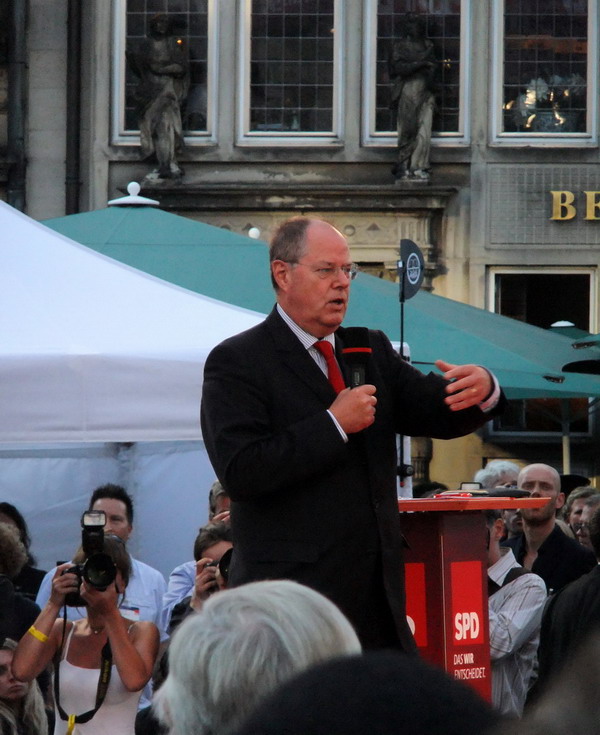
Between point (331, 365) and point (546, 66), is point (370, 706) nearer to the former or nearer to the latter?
point (331, 365)

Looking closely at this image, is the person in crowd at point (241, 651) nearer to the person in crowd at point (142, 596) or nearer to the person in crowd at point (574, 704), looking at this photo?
the person in crowd at point (574, 704)

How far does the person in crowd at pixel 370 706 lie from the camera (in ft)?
2.99

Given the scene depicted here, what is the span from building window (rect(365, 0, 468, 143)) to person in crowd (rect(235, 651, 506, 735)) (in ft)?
52.8

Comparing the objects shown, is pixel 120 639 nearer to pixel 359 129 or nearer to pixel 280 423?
pixel 280 423

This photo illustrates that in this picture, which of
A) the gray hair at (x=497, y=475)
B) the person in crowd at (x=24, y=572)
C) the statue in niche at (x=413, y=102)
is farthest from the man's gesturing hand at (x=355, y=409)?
the statue in niche at (x=413, y=102)

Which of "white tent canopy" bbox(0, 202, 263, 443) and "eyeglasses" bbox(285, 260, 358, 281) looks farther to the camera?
"white tent canopy" bbox(0, 202, 263, 443)

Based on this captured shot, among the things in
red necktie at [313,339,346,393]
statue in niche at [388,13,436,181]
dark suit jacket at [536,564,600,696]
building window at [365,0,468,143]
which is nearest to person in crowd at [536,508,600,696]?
dark suit jacket at [536,564,600,696]

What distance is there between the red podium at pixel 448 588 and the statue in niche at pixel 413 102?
12.4m

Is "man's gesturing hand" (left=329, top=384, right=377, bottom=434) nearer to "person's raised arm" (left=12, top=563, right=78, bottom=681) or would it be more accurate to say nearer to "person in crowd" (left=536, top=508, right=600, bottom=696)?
"person in crowd" (left=536, top=508, right=600, bottom=696)

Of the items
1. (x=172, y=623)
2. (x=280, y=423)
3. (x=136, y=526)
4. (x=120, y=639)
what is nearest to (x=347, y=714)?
(x=280, y=423)

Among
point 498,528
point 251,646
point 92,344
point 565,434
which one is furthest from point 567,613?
point 565,434

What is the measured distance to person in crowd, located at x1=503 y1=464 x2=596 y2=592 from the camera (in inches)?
284

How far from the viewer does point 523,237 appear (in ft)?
54.6

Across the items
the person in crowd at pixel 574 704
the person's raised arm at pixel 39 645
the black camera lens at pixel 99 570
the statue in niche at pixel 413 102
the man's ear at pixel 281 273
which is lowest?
the person's raised arm at pixel 39 645
